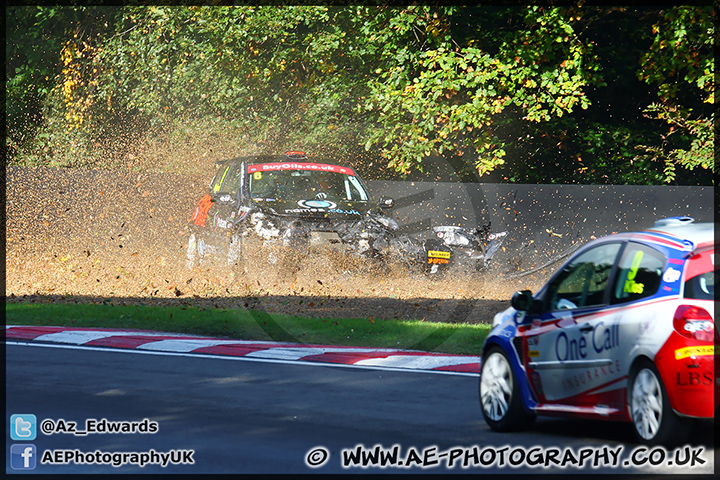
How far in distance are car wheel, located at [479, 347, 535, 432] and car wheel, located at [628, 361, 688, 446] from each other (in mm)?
1048

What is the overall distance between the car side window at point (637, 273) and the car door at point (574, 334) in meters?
0.11

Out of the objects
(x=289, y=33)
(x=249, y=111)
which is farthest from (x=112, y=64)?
(x=289, y=33)

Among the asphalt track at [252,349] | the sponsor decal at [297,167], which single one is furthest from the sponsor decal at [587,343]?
the sponsor decal at [297,167]

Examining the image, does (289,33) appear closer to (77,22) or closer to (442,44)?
(442,44)

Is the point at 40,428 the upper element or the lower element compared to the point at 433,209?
lower

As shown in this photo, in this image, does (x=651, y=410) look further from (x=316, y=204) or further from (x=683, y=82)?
(x=683, y=82)

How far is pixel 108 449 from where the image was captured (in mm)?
6320

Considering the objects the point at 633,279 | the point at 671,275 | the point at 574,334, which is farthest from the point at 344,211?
the point at 671,275

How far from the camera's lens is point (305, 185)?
57.9ft

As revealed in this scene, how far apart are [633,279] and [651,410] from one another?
85 cm

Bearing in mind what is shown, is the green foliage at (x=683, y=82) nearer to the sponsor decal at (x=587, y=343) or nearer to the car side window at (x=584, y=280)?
the car side window at (x=584, y=280)

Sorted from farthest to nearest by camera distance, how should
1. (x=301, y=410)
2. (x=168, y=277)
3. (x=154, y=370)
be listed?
(x=168, y=277) → (x=154, y=370) → (x=301, y=410)

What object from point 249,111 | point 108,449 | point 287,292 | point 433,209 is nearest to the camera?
point 108,449

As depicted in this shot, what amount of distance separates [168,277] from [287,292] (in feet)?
10.9
